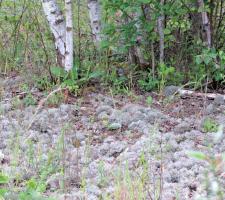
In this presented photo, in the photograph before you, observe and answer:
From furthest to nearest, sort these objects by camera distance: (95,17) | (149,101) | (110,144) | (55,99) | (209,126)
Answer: (95,17), (55,99), (149,101), (209,126), (110,144)

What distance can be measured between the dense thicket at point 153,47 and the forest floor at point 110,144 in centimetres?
34

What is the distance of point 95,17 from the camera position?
258 inches

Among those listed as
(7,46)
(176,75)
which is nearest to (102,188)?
(176,75)

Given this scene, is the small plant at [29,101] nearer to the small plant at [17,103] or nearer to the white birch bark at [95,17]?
the small plant at [17,103]

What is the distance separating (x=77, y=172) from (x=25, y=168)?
38cm

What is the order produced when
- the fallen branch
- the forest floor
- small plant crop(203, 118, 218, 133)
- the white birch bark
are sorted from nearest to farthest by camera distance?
the forest floor < small plant crop(203, 118, 218, 133) < the fallen branch < the white birch bark

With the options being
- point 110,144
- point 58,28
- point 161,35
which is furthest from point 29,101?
point 161,35

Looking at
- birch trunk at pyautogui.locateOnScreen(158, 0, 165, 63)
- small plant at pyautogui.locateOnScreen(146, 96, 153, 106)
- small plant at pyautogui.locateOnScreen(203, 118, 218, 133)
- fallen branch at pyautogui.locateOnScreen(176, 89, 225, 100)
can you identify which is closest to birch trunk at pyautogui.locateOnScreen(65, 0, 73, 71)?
birch trunk at pyautogui.locateOnScreen(158, 0, 165, 63)

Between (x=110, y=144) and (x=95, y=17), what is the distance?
2508mm

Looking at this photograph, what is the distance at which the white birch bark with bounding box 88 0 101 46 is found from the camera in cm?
651

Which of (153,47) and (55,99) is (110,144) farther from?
(153,47)

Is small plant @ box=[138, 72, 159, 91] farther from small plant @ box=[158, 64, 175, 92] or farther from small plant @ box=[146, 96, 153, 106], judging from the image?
small plant @ box=[146, 96, 153, 106]

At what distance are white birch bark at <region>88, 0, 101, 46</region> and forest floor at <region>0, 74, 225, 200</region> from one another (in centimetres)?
96

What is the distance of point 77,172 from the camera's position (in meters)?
3.72
